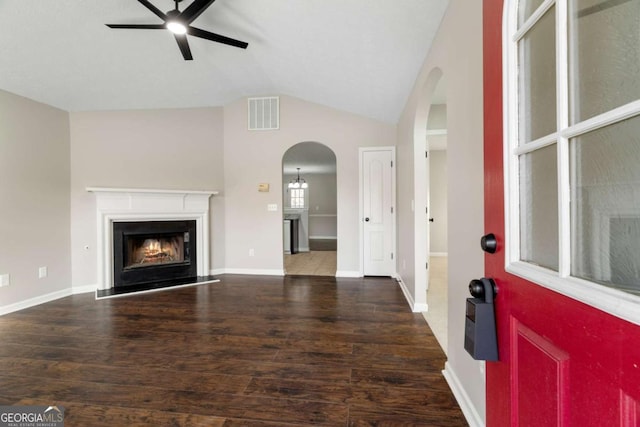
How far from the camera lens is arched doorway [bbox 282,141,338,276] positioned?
216 inches

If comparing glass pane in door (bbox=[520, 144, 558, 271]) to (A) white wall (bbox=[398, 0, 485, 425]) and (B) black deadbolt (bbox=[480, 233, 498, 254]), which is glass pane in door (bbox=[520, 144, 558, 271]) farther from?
(A) white wall (bbox=[398, 0, 485, 425])

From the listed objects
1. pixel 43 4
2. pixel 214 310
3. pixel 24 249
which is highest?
pixel 43 4

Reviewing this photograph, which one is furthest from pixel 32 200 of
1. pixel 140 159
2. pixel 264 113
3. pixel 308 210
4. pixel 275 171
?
pixel 308 210

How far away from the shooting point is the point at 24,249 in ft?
10.4

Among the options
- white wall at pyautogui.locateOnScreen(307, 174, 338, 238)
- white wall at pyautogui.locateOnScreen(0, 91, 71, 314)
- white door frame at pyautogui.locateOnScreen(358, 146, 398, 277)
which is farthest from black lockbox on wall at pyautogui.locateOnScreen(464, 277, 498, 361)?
white wall at pyautogui.locateOnScreen(307, 174, 338, 238)

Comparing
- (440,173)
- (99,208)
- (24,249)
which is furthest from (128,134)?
(440,173)

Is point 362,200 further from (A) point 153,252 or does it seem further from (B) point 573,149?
(B) point 573,149

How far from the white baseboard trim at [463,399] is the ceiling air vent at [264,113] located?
157 inches

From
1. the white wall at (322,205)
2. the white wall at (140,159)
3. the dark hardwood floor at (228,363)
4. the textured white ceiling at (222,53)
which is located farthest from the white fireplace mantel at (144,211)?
the white wall at (322,205)

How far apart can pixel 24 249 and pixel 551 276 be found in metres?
4.74

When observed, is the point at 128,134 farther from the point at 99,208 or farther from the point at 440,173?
the point at 440,173

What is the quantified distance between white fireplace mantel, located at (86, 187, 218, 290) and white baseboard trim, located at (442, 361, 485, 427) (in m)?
3.75

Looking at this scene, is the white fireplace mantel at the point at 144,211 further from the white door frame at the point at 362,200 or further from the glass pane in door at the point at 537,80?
the glass pane in door at the point at 537,80

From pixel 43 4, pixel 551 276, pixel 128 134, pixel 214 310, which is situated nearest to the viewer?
pixel 551 276
